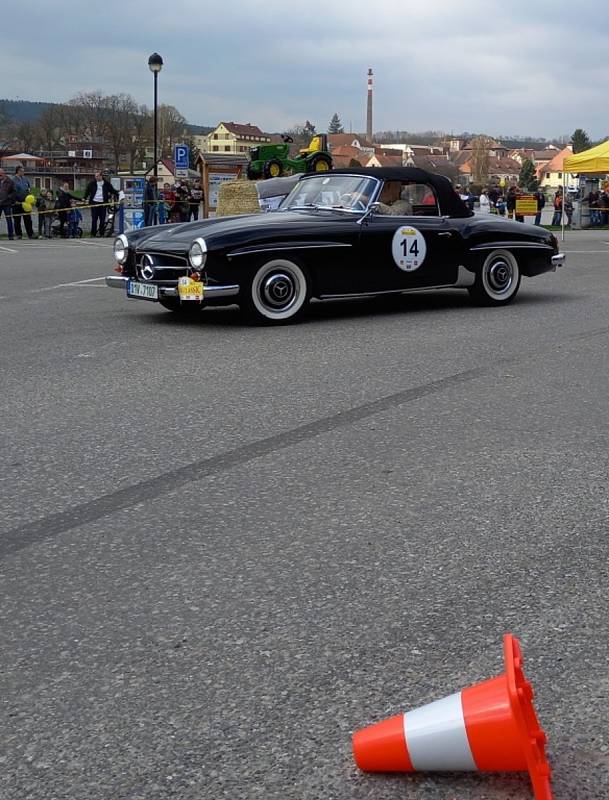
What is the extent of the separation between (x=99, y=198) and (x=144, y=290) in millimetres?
17773

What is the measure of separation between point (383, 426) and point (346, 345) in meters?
2.84

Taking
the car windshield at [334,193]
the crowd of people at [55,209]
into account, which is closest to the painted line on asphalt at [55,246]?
the crowd of people at [55,209]

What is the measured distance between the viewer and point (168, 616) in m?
3.30

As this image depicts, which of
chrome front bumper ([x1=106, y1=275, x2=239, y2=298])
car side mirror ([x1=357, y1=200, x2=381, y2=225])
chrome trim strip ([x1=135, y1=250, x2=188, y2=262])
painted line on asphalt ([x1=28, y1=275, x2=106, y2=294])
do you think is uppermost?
car side mirror ([x1=357, y1=200, x2=381, y2=225])

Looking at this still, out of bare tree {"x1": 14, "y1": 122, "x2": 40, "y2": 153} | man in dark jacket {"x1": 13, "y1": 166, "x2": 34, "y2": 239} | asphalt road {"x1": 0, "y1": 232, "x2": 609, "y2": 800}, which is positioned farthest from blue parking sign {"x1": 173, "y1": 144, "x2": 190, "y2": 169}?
bare tree {"x1": 14, "y1": 122, "x2": 40, "y2": 153}

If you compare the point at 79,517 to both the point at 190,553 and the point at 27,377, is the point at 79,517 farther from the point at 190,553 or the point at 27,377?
the point at 27,377

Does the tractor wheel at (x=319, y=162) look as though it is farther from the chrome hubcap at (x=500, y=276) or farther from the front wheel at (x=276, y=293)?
the front wheel at (x=276, y=293)

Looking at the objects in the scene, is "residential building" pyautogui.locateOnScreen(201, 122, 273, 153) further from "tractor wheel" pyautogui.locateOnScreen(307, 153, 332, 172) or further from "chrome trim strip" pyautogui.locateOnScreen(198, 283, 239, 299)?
"chrome trim strip" pyautogui.locateOnScreen(198, 283, 239, 299)

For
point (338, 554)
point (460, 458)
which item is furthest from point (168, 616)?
point (460, 458)

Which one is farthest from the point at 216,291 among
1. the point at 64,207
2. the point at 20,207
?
the point at 64,207

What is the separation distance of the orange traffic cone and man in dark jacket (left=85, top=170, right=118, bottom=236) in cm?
2403

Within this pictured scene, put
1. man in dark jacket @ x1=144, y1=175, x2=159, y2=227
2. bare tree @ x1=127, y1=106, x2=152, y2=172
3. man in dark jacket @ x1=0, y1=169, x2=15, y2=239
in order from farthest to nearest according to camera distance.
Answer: bare tree @ x1=127, y1=106, x2=152, y2=172 < man in dark jacket @ x1=144, y1=175, x2=159, y2=227 < man in dark jacket @ x1=0, y1=169, x2=15, y2=239

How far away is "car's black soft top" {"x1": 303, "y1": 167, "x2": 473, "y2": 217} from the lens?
Result: 34.8 ft

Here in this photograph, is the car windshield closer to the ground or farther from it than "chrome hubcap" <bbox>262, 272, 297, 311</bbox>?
farther from it
